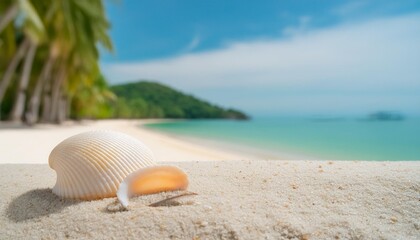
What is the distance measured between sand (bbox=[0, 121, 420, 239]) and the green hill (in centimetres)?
9892

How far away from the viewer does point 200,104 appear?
125625 mm

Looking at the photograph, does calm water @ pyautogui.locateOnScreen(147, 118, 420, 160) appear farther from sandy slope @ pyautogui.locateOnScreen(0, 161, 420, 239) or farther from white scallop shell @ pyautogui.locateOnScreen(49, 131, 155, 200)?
white scallop shell @ pyautogui.locateOnScreen(49, 131, 155, 200)

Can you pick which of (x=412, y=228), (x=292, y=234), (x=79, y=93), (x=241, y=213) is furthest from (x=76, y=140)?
(x=79, y=93)

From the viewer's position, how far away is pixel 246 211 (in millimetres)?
2744

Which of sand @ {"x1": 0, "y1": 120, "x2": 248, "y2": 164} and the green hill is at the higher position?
the green hill

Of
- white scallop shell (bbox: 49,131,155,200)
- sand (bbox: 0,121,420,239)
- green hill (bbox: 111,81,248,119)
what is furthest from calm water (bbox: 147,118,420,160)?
green hill (bbox: 111,81,248,119)

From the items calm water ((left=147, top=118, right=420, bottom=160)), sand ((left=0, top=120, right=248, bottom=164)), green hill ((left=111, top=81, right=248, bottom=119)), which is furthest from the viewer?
green hill ((left=111, top=81, right=248, bottom=119))

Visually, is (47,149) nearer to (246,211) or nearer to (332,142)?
(246,211)

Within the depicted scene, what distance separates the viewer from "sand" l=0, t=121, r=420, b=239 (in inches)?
99.0

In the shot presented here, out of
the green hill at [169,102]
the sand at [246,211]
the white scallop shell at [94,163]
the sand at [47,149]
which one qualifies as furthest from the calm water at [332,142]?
the green hill at [169,102]

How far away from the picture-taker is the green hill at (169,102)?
365ft

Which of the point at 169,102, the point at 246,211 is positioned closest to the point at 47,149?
the point at 246,211

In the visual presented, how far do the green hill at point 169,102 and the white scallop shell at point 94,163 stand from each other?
324 ft

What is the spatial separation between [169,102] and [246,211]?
378 feet
